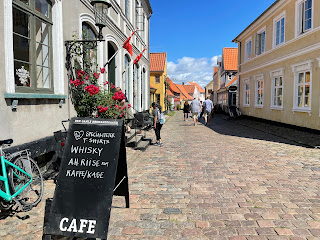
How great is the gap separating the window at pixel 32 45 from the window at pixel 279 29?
41.1 feet

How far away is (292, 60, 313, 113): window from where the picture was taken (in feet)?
37.3

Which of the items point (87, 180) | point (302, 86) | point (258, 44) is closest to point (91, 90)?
point (87, 180)

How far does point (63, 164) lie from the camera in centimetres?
301

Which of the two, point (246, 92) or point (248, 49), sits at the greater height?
point (248, 49)

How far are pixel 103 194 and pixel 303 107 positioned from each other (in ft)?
37.3

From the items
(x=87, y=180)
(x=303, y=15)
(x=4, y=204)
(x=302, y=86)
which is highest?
(x=303, y=15)

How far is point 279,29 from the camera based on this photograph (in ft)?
48.3

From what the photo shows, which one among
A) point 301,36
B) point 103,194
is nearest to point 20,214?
point 103,194

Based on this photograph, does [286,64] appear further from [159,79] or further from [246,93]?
[159,79]

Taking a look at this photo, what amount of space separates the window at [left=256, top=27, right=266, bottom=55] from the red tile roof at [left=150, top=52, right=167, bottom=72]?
700 inches

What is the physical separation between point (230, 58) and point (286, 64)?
70.9ft

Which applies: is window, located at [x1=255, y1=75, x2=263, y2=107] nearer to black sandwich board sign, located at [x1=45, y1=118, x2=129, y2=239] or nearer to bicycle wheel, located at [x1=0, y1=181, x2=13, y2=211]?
black sandwich board sign, located at [x1=45, y1=118, x2=129, y2=239]

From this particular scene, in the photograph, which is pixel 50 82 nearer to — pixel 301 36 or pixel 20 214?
pixel 20 214

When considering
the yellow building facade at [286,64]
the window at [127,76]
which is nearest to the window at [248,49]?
the yellow building facade at [286,64]
